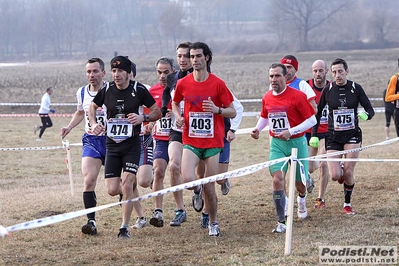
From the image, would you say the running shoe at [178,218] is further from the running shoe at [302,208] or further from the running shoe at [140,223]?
the running shoe at [302,208]

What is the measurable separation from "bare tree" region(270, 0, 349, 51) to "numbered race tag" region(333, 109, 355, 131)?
87.3 m

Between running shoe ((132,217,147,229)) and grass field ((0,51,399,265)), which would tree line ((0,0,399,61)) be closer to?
grass field ((0,51,399,265))

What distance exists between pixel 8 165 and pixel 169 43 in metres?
108

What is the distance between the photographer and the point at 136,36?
136m

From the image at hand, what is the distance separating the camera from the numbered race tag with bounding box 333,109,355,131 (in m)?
10.0

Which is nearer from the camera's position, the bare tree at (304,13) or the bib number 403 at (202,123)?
the bib number 403 at (202,123)

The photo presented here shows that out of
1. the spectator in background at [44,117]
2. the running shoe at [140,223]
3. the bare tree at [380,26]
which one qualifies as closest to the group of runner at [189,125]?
the running shoe at [140,223]

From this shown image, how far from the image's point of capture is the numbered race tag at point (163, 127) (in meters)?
9.84

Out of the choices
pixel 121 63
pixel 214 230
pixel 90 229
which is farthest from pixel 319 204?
pixel 121 63

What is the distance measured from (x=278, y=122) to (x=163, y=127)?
1.70 metres

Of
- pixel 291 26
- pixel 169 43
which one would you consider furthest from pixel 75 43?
pixel 291 26

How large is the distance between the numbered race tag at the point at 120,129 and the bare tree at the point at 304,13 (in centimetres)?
8935

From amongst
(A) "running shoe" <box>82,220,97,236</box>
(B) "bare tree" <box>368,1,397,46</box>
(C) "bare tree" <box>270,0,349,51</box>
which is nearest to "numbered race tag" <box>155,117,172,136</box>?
(A) "running shoe" <box>82,220,97,236</box>

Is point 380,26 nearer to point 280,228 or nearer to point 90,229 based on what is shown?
point 280,228
